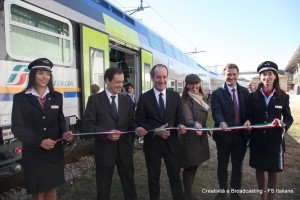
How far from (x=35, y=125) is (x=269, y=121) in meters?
2.80

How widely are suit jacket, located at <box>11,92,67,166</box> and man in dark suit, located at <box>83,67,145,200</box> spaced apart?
358 mm

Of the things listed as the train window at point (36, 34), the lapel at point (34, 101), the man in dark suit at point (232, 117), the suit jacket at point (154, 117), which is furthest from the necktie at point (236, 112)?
the train window at point (36, 34)

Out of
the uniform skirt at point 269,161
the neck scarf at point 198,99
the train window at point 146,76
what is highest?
the train window at point 146,76

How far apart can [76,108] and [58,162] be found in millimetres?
2463

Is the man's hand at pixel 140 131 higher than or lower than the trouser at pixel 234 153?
higher

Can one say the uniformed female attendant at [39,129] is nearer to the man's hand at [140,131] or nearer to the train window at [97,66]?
the man's hand at [140,131]

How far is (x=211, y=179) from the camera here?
17.4ft

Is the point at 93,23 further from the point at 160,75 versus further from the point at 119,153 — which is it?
the point at 119,153

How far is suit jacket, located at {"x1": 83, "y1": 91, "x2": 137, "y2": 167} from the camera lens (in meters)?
3.28

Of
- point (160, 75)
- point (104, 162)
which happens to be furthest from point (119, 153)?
point (160, 75)

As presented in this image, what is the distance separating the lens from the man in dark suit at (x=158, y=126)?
3.53 meters

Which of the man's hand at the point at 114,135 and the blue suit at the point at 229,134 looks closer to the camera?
the man's hand at the point at 114,135

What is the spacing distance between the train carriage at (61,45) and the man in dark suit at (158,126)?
187cm

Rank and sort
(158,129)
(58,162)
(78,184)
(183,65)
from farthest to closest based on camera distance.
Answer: (183,65)
(78,184)
(158,129)
(58,162)
